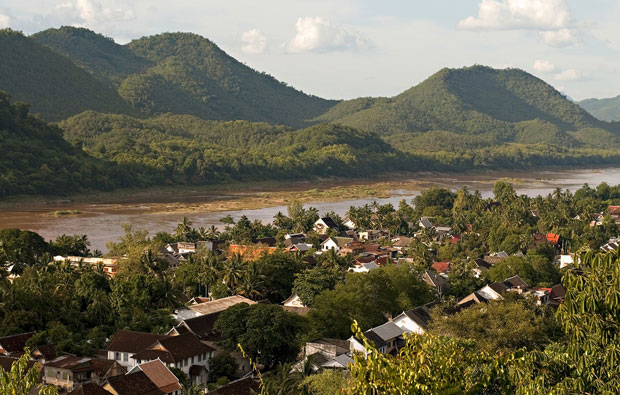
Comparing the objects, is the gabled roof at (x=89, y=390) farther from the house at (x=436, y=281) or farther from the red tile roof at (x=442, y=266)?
the red tile roof at (x=442, y=266)

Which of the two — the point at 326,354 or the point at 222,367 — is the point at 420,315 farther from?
the point at 222,367

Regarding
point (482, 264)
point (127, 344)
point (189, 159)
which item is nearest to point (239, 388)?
point (127, 344)

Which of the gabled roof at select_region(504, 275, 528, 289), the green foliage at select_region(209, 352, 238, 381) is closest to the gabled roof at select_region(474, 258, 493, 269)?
the gabled roof at select_region(504, 275, 528, 289)

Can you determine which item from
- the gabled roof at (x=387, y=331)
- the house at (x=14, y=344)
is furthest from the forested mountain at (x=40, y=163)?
the gabled roof at (x=387, y=331)

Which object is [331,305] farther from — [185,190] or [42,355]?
[185,190]

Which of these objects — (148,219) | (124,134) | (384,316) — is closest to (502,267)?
(384,316)

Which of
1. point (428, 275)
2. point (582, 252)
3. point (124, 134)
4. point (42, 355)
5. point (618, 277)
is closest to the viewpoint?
point (618, 277)

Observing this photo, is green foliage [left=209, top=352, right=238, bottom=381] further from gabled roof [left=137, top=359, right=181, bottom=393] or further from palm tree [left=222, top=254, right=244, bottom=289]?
palm tree [left=222, top=254, right=244, bottom=289]
